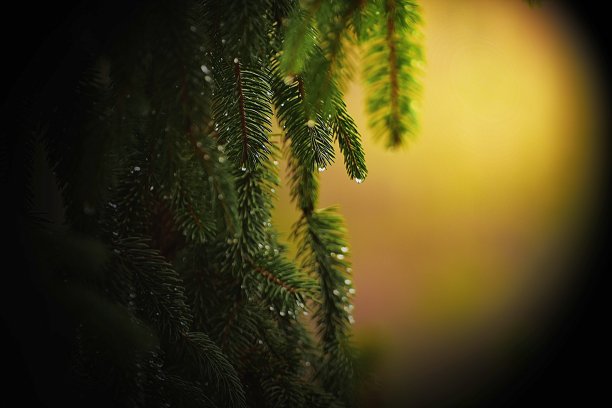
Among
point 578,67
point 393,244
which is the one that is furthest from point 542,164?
point 393,244

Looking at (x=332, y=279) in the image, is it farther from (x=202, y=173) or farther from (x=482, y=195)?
(x=482, y=195)

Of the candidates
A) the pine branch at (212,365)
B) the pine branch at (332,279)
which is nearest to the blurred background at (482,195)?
the pine branch at (332,279)

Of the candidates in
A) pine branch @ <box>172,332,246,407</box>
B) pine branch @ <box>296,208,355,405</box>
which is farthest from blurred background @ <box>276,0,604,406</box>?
pine branch @ <box>172,332,246,407</box>

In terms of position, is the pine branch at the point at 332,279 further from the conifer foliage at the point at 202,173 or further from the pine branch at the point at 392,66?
the pine branch at the point at 392,66

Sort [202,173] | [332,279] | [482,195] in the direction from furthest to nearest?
[482,195] → [332,279] → [202,173]

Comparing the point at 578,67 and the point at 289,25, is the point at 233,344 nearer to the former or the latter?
the point at 289,25

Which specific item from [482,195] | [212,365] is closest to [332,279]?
[212,365]

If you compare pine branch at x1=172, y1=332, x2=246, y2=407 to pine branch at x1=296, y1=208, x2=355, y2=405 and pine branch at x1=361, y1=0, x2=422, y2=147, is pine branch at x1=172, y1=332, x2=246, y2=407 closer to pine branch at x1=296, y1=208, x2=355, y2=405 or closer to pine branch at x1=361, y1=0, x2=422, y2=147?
pine branch at x1=296, y1=208, x2=355, y2=405
